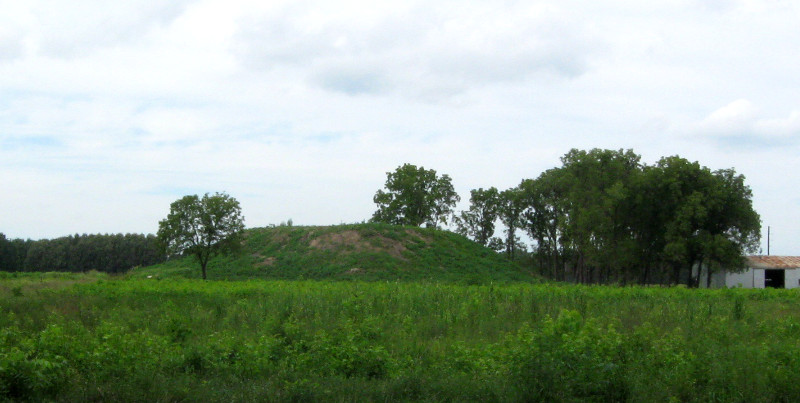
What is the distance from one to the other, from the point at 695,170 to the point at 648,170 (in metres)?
2.80

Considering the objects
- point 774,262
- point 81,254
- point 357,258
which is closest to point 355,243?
point 357,258

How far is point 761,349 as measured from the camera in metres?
11.4

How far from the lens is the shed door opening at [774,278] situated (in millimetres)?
54000

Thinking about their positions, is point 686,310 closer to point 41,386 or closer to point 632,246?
point 41,386

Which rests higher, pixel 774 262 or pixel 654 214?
pixel 654 214

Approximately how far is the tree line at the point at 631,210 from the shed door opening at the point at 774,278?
4670mm

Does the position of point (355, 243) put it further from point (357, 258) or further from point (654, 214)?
point (654, 214)

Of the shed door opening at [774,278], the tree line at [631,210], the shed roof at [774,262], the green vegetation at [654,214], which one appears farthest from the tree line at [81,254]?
the shed door opening at [774,278]

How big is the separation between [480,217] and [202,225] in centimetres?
3508

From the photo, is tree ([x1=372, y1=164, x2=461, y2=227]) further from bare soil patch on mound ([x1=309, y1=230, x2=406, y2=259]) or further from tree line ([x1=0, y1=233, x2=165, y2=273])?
tree line ([x1=0, y1=233, x2=165, y2=273])

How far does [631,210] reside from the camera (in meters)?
43.2

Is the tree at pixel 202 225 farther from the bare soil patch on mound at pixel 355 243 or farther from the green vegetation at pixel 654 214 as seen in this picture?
the green vegetation at pixel 654 214

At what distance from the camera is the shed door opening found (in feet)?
177

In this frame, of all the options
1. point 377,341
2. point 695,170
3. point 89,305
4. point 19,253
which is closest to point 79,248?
point 19,253
